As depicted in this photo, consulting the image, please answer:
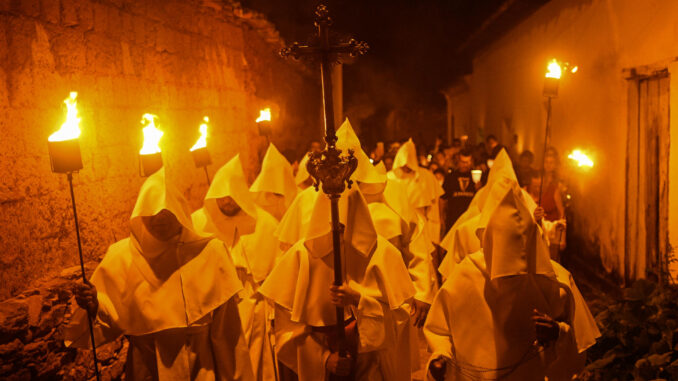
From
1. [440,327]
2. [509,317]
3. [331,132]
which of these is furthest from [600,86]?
[331,132]

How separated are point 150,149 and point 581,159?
7536 mm

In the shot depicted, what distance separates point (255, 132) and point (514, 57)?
973 cm

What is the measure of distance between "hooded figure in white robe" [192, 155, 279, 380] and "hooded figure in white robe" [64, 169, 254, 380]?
970mm

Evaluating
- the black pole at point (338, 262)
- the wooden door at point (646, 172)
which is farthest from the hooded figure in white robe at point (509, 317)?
the wooden door at point (646, 172)

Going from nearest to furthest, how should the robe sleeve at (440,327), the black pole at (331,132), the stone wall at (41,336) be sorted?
1. the black pole at (331,132)
2. the robe sleeve at (440,327)
3. the stone wall at (41,336)

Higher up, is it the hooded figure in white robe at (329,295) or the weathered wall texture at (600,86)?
the weathered wall texture at (600,86)

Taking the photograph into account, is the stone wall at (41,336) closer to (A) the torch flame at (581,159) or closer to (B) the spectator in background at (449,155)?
(A) the torch flame at (581,159)

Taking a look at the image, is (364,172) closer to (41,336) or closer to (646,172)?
(41,336)

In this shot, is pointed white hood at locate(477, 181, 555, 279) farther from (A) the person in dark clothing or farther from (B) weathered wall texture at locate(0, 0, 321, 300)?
(A) the person in dark clothing

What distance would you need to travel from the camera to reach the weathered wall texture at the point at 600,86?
7812mm

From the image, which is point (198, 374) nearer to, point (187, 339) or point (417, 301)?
point (187, 339)

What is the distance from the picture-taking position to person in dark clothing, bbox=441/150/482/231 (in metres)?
9.46

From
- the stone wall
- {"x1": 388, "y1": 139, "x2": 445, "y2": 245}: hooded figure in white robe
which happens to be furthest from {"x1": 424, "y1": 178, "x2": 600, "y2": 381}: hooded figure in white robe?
{"x1": 388, "y1": 139, "x2": 445, "y2": 245}: hooded figure in white robe

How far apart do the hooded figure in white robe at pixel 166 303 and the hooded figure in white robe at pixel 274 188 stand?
2683 mm
